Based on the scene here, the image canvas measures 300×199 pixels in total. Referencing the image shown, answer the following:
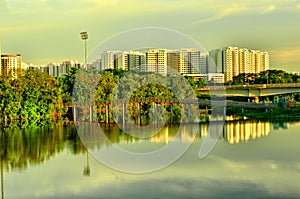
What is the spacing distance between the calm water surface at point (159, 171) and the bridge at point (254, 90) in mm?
10297

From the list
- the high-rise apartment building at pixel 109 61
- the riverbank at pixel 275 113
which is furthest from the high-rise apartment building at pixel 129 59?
the riverbank at pixel 275 113

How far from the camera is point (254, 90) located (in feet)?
73.0

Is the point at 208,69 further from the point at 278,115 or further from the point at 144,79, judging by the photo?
the point at 278,115

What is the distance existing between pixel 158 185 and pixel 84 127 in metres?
7.56

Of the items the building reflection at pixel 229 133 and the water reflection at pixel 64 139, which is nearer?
the water reflection at pixel 64 139

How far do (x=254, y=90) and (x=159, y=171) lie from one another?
50.5 ft

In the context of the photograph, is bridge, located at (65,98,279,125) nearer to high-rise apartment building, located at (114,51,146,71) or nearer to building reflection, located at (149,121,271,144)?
building reflection, located at (149,121,271,144)

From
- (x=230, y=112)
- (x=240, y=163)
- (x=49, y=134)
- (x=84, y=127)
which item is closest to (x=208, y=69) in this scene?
(x=230, y=112)

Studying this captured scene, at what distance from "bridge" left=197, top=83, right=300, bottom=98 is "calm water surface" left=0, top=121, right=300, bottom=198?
1030 cm

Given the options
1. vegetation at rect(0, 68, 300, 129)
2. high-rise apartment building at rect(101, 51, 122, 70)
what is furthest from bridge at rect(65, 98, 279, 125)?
high-rise apartment building at rect(101, 51, 122, 70)

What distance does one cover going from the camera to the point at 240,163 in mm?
7973

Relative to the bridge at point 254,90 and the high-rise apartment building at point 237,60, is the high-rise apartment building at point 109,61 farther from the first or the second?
the high-rise apartment building at point 237,60

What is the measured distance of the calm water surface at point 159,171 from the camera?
6.31 m

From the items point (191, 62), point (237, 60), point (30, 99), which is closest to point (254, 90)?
point (191, 62)
